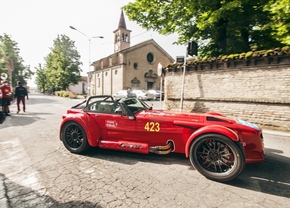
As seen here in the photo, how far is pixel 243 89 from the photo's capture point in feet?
24.2

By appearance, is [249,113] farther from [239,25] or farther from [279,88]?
Result: [239,25]

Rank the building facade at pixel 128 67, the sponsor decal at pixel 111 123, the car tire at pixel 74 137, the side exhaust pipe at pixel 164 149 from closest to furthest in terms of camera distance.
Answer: the side exhaust pipe at pixel 164 149, the sponsor decal at pixel 111 123, the car tire at pixel 74 137, the building facade at pixel 128 67

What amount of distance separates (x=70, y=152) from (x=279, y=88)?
25.9 ft

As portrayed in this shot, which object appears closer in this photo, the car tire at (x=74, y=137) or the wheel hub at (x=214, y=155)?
the wheel hub at (x=214, y=155)

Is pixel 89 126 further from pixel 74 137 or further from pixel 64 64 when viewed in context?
pixel 64 64

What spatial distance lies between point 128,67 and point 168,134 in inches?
1201

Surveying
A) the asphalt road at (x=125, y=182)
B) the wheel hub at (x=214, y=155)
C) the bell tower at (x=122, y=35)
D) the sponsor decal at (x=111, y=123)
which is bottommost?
the asphalt road at (x=125, y=182)

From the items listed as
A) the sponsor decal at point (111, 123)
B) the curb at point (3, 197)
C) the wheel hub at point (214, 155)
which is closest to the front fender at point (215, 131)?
the wheel hub at point (214, 155)

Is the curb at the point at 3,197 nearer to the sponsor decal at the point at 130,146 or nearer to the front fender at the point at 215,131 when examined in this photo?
the sponsor decal at the point at 130,146

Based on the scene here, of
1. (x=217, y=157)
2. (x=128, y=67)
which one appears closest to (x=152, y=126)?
(x=217, y=157)

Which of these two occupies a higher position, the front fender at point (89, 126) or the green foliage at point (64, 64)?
the green foliage at point (64, 64)

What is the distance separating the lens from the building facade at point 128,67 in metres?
32.2

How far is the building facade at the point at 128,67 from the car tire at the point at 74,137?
2808 cm

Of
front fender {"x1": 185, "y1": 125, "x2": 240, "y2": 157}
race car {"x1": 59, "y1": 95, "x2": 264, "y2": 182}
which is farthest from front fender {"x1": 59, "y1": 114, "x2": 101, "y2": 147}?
front fender {"x1": 185, "y1": 125, "x2": 240, "y2": 157}
